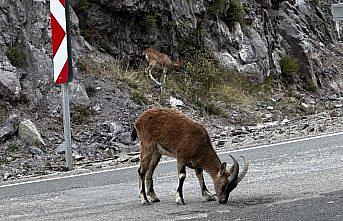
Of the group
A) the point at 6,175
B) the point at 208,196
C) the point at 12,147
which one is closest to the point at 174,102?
the point at 12,147

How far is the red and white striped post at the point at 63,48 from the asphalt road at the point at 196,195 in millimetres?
1872

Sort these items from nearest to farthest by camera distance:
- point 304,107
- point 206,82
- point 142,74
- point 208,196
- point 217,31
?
point 208,196 → point 142,74 → point 206,82 → point 304,107 → point 217,31

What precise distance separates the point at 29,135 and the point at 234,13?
12.6m

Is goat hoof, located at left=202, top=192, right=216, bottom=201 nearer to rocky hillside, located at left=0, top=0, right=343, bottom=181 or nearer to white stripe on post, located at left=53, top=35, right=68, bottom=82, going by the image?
rocky hillside, located at left=0, top=0, right=343, bottom=181

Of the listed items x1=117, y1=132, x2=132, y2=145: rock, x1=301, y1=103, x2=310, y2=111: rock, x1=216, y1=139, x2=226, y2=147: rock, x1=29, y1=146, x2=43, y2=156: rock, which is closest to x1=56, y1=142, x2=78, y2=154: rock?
x1=29, y1=146, x2=43, y2=156: rock

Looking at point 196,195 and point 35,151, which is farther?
point 35,151

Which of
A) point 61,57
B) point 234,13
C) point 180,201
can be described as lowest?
point 180,201

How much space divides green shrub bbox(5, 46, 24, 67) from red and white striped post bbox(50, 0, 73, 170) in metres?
4.15

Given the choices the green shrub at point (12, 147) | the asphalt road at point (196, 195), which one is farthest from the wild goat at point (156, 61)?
the asphalt road at point (196, 195)

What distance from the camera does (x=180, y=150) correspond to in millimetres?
7820

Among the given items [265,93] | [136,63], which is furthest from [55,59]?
[265,93]

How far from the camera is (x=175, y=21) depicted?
21594 mm

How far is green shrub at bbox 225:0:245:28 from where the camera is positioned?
2427 cm

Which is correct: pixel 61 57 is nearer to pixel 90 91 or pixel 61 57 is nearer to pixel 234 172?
pixel 90 91
